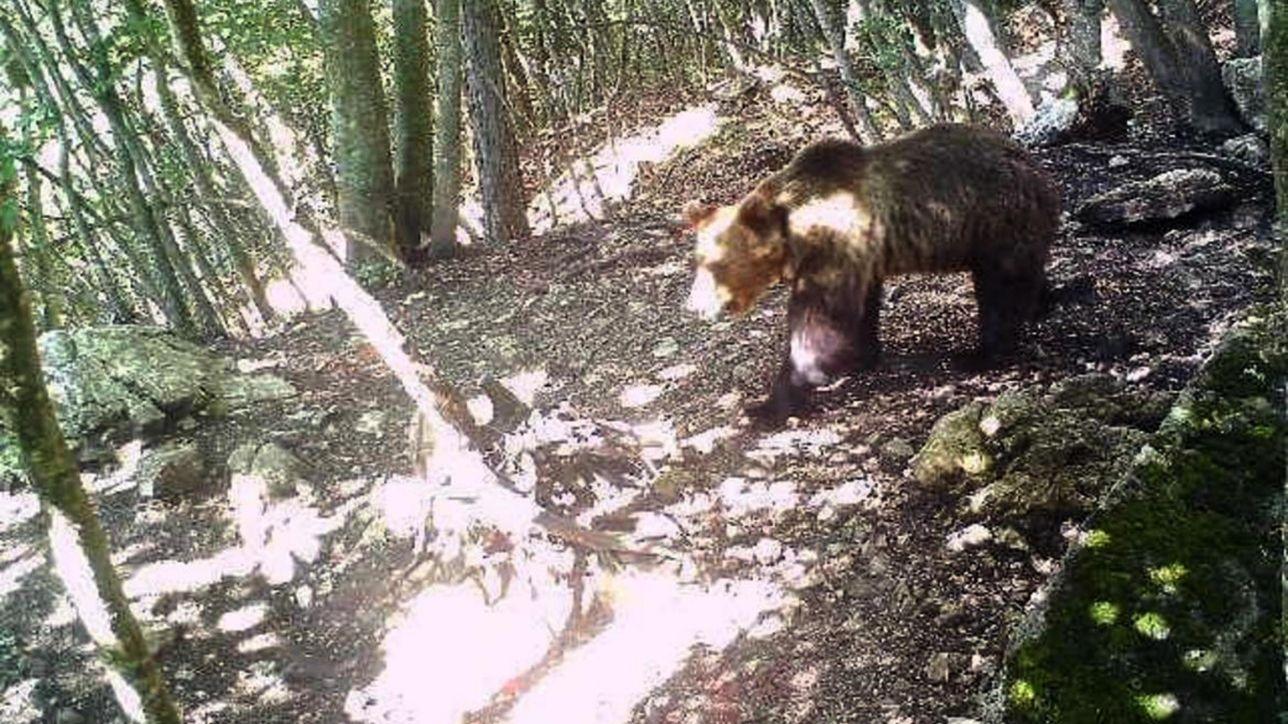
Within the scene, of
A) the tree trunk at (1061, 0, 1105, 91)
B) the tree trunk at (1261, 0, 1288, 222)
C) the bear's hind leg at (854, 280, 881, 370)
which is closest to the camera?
the tree trunk at (1261, 0, 1288, 222)

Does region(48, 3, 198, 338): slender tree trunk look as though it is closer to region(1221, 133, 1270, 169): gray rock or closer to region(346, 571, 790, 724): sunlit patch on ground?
region(346, 571, 790, 724): sunlit patch on ground

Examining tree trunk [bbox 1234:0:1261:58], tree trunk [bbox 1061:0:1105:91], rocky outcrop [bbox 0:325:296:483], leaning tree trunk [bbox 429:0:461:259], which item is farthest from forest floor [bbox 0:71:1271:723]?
tree trunk [bbox 1061:0:1105:91]

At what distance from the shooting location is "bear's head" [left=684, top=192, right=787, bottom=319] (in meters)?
5.64

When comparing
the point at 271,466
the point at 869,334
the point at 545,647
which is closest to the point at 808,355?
the point at 869,334

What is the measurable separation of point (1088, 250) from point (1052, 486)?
133 inches

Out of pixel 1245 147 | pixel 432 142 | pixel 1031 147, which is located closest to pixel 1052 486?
pixel 1245 147

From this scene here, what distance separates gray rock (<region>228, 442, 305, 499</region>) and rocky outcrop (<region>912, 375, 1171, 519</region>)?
14.1ft

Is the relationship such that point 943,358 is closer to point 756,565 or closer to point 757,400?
point 757,400

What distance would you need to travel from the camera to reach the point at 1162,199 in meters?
6.99

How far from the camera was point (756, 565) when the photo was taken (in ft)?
15.5

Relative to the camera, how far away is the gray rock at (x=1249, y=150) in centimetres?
783

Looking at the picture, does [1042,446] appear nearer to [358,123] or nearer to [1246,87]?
[1246,87]

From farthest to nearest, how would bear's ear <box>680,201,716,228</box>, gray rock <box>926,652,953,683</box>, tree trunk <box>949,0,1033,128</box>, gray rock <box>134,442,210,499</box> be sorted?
1. tree trunk <box>949,0,1033,128</box>
2. gray rock <box>134,442,210,499</box>
3. bear's ear <box>680,201,716,228</box>
4. gray rock <box>926,652,953,683</box>

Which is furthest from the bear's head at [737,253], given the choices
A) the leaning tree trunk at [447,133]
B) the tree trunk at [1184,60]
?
the tree trunk at [1184,60]
